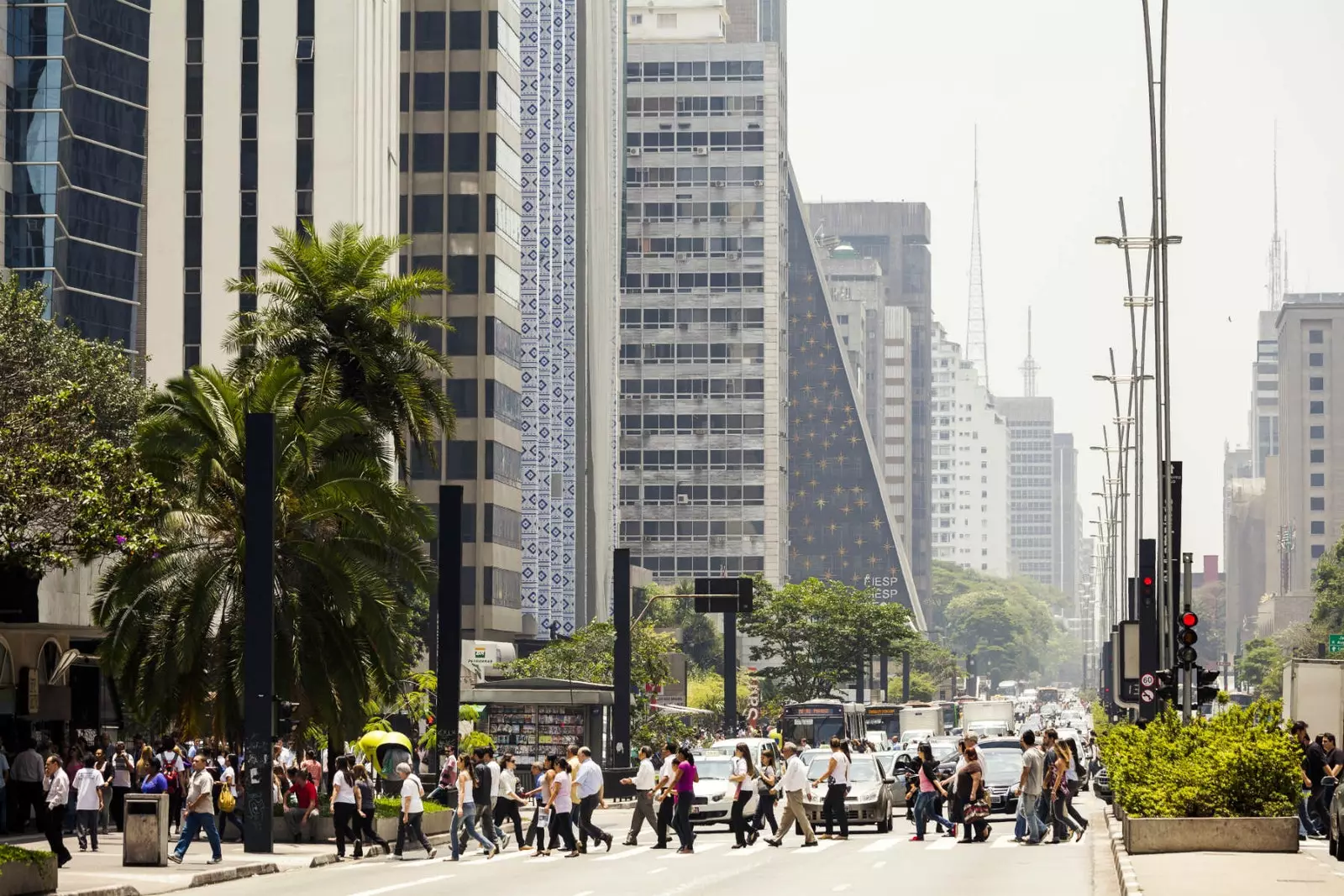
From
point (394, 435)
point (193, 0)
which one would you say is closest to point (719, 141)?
point (193, 0)

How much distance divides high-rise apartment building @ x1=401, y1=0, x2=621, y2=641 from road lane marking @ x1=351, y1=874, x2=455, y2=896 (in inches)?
2531

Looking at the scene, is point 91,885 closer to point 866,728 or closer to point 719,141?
point 866,728

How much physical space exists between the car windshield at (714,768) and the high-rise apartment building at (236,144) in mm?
49303

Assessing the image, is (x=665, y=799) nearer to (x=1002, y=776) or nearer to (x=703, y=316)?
(x=1002, y=776)

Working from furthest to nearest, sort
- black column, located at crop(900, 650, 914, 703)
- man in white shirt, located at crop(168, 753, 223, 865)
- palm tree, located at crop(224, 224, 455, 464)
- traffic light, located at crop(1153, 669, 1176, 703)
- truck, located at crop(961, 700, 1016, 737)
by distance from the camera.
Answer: black column, located at crop(900, 650, 914, 703)
truck, located at crop(961, 700, 1016, 737)
palm tree, located at crop(224, 224, 455, 464)
traffic light, located at crop(1153, 669, 1176, 703)
man in white shirt, located at crop(168, 753, 223, 865)

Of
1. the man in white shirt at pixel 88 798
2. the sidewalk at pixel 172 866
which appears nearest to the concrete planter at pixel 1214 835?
the sidewalk at pixel 172 866

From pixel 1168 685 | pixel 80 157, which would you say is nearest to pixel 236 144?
pixel 80 157

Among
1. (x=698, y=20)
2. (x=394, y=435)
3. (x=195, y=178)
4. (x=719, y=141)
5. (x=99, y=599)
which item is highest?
(x=698, y=20)

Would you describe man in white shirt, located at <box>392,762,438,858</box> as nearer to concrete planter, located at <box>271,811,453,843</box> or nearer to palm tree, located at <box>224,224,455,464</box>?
concrete planter, located at <box>271,811,453,843</box>

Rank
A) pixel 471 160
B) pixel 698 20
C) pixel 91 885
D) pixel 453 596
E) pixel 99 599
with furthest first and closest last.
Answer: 1. pixel 698 20
2. pixel 471 160
3. pixel 453 596
4. pixel 99 599
5. pixel 91 885

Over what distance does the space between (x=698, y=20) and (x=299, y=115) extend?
4203 inches

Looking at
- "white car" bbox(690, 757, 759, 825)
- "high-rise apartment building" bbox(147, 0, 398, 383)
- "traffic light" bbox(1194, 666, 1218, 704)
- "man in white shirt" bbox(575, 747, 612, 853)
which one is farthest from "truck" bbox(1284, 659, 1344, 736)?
"high-rise apartment building" bbox(147, 0, 398, 383)

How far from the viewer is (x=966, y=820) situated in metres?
35.2

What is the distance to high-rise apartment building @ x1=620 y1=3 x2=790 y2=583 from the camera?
171625 mm
